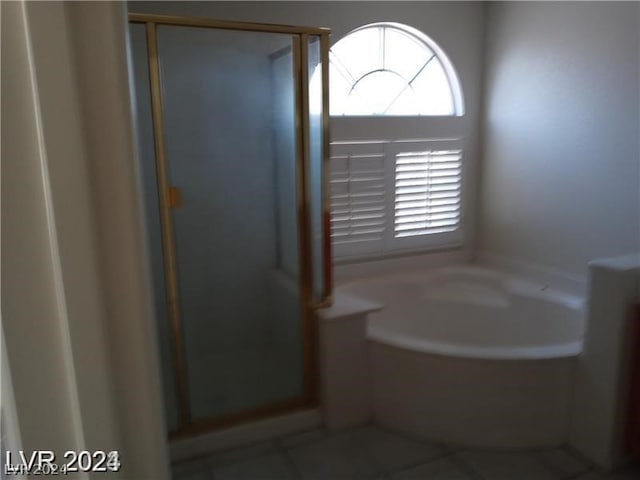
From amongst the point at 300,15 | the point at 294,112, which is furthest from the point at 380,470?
the point at 300,15

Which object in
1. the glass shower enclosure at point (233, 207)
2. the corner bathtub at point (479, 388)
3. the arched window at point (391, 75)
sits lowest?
the corner bathtub at point (479, 388)

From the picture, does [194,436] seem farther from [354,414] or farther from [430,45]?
[430,45]

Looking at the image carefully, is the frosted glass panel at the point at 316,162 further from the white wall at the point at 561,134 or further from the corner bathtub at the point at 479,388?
the white wall at the point at 561,134

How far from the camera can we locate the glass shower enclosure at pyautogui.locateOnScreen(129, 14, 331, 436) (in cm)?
204

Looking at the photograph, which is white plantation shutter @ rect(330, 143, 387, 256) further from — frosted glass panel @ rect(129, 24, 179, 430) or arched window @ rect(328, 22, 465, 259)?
frosted glass panel @ rect(129, 24, 179, 430)

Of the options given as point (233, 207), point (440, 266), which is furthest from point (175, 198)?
point (440, 266)

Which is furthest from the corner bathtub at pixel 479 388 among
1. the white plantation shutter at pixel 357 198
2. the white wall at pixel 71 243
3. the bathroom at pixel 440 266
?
the white wall at pixel 71 243

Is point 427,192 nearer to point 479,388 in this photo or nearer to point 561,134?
point 561,134

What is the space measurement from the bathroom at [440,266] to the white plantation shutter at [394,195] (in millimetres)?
17

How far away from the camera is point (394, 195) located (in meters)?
3.05

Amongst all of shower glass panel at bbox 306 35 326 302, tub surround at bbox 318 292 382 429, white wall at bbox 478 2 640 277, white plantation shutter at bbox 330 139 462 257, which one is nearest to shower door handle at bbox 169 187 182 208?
shower glass panel at bbox 306 35 326 302

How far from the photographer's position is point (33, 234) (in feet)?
1.09

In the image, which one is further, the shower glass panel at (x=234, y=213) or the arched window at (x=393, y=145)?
the arched window at (x=393, y=145)

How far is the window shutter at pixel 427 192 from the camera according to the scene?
121 inches
